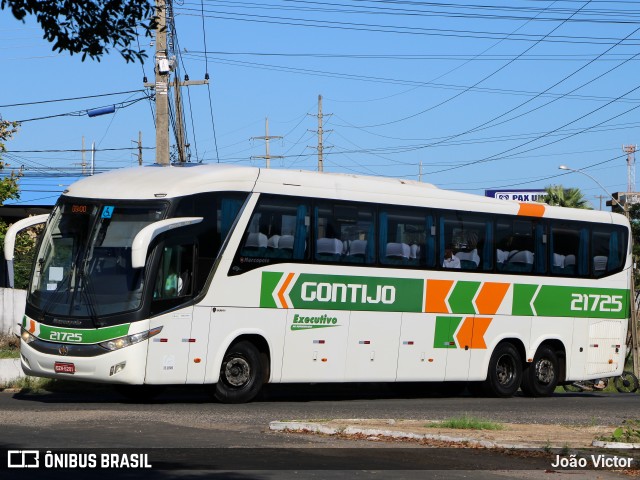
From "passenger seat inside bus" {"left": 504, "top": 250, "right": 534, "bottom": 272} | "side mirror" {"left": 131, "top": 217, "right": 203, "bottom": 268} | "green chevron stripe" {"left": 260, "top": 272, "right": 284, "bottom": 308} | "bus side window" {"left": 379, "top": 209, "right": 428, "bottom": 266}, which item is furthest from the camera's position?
"passenger seat inside bus" {"left": 504, "top": 250, "right": 534, "bottom": 272}

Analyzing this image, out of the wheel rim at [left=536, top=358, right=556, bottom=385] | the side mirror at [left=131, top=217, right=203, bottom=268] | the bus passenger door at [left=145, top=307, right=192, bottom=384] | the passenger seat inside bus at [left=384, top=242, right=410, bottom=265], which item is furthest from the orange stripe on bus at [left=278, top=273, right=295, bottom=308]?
the wheel rim at [left=536, top=358, right=556, bottom=385]

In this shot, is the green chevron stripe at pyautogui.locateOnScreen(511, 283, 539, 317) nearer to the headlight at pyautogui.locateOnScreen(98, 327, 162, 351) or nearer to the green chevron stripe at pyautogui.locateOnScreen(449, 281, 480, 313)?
the green chevron stripe at pyautogui.locateOnScreen(449, 281, 480, 313)

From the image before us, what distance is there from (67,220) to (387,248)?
583cm

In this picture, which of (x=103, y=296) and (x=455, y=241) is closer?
(x=103, y=296)

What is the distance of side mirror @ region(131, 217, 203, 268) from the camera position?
17.7 metres

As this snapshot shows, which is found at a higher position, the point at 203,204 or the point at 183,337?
the point at 203,204

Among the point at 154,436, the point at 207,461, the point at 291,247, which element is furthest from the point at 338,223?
the point at 207,461

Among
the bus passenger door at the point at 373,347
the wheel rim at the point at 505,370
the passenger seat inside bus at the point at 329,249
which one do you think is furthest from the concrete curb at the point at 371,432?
the wheel rim at the point at 505,370

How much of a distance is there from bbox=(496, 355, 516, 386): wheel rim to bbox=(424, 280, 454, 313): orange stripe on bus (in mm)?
2266

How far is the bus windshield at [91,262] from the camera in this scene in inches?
728

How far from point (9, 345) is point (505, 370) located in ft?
38.8

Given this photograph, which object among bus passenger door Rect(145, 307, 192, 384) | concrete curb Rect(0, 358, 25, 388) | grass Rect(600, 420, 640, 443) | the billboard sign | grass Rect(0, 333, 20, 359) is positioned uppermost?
the billboard sign

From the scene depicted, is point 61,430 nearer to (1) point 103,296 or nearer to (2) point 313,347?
(1) point 103,296

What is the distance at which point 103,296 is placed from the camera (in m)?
18.5
